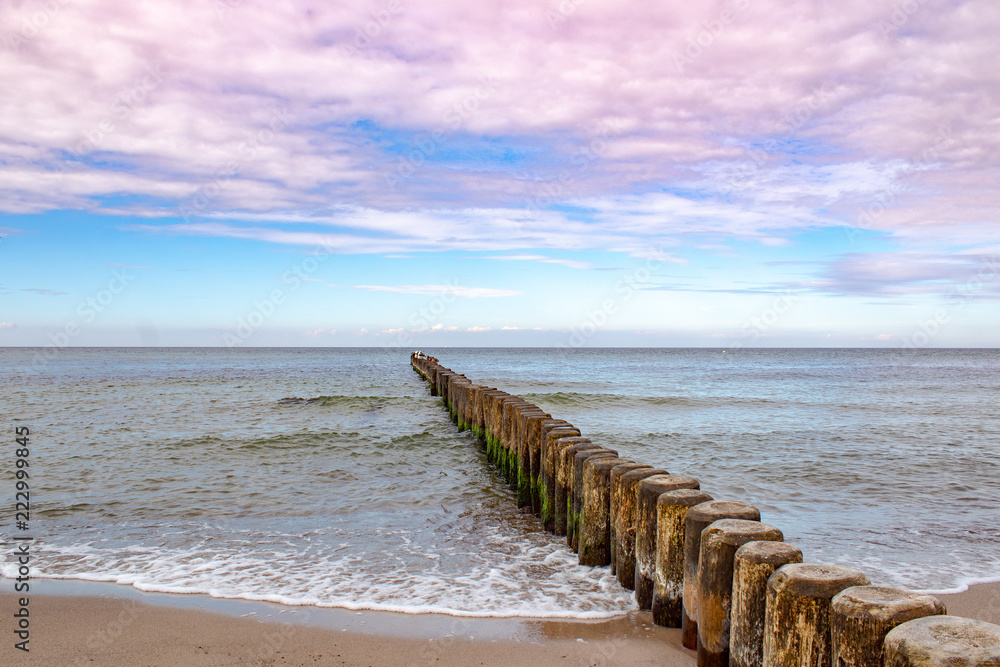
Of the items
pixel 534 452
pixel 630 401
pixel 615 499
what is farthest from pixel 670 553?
pixel 630 401

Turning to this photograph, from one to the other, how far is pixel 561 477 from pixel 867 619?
12.0ft

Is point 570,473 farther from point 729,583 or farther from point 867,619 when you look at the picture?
point 867,619

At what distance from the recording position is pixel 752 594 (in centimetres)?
302

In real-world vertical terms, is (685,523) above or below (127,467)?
above

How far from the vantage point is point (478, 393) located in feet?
39.6

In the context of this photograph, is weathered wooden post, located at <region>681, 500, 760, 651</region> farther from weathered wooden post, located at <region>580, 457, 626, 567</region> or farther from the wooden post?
the wooden post

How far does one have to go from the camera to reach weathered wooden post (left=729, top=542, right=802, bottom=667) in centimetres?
299

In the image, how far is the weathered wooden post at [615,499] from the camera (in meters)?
4.64

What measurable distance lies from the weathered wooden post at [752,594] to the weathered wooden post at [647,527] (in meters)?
0.99

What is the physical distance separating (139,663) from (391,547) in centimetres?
236

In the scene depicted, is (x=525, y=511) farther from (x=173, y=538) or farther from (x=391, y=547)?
(x=173, y=538)

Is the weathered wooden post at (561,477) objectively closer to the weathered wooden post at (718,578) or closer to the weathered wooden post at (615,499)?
the weathered wooden post at (615,499)

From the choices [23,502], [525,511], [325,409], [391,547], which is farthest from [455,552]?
[325,409]

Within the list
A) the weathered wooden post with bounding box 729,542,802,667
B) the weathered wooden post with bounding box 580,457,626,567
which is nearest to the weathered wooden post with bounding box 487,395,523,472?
the weathered wooden post with bounding box 580,457,626,567
